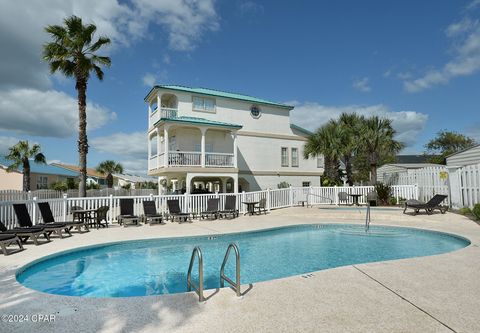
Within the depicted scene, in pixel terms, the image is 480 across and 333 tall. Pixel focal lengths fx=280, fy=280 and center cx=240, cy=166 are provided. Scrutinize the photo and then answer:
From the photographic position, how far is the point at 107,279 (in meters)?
6.91

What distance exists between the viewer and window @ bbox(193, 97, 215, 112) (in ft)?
77.0

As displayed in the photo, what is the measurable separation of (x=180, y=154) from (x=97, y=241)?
11.2 meters

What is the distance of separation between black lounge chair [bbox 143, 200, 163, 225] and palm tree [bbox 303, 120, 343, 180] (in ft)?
52.6

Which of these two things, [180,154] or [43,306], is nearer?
[43,306]

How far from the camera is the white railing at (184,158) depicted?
781 inches

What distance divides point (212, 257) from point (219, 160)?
13336 mm

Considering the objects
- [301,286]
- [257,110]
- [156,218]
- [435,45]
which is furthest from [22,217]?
[435,45]

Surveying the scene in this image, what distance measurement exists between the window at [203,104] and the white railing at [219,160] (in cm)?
464

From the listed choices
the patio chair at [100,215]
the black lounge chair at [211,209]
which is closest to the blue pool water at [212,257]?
the patio chair at [100,215]

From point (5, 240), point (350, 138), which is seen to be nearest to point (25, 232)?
point (5, 240)

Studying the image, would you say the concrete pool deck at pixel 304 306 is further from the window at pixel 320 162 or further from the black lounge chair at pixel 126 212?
the window at pixel 320 162

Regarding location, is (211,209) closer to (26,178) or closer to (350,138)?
(350,138)

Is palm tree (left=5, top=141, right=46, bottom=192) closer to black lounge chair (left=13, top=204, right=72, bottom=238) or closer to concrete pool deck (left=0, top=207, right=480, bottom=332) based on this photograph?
black lounge chair (left=13, top=204, right=72, bottom=238)

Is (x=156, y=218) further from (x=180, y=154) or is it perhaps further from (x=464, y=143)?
(x=464, y=143)
